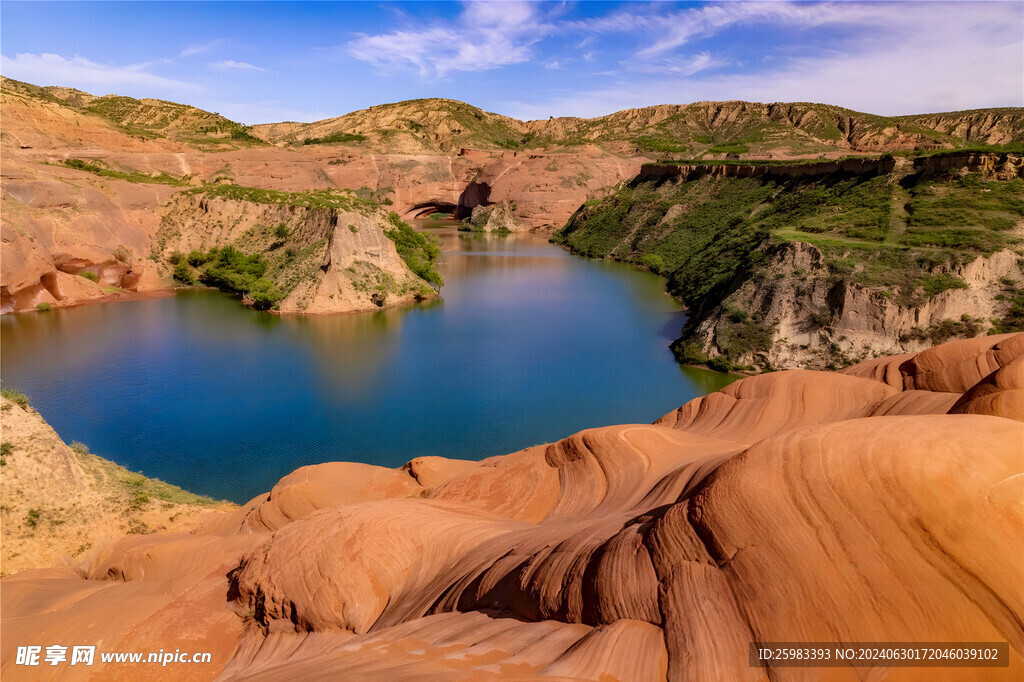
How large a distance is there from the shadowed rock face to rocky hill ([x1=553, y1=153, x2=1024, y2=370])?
59.8ft

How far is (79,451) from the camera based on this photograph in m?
19.5

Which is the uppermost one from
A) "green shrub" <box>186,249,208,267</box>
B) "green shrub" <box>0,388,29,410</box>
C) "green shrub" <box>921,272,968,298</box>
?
"green shrub" <box>186,249,208,267</box>

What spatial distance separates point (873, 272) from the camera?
32.8 meters

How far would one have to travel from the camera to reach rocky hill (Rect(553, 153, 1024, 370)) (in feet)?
101

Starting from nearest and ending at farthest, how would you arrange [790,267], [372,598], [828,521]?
[828,521] → [372,598] → [790,267]

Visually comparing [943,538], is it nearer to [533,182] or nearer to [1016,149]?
[1016,149]

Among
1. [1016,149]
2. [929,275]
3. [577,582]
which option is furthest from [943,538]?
[1016,149]

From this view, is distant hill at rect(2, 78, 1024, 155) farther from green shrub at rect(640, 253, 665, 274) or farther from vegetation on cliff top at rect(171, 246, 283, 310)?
green shrub at rect(640, 253, 665, 274)

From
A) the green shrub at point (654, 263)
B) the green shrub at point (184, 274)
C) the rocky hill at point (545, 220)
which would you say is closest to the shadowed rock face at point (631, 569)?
the rocky hill at point (545, 220)

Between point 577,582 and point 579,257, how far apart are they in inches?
2868

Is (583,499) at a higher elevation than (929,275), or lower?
lower

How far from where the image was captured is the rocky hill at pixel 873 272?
101 ft

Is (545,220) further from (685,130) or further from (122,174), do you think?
(685,130)

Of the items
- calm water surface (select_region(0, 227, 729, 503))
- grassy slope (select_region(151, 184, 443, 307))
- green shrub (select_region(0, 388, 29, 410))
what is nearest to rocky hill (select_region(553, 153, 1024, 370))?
calm water surface (select_region(0, 227, 729, 503))
